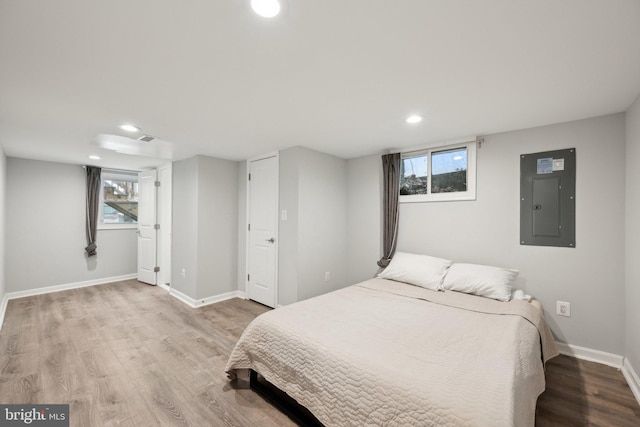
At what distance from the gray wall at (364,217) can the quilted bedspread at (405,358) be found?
4.59ft

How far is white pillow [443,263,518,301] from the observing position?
2488mm

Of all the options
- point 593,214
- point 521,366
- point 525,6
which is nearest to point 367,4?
point 525,6

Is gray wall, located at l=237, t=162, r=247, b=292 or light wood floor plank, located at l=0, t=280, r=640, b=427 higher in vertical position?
gray wall, located at l=237, t=162, r=247, b=292

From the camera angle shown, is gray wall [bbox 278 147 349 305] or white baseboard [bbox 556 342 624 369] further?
gray wall [bbox 278 147 349 305]

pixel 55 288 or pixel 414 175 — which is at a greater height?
pixel 414 175

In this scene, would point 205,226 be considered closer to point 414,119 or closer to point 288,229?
point 288,229

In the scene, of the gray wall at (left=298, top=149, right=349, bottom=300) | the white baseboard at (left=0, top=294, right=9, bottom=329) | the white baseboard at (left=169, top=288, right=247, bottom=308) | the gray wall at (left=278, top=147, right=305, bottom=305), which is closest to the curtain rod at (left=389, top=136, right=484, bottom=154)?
the gray wall at (left=298, top=149, right=349, bottom=300)

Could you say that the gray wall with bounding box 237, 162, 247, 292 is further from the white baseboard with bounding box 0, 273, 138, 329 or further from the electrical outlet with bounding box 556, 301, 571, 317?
the electrical outlet with bounding box 556, 301, 571, 317

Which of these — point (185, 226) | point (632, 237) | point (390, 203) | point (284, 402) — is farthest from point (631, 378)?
point (185, 226)

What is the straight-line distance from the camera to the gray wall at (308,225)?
3.46m

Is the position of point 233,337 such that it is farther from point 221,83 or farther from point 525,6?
point 525,6

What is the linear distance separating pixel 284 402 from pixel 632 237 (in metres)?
3.00

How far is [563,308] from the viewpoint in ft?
8.27

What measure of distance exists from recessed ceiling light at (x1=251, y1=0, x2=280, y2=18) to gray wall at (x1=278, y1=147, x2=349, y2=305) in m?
2.25
